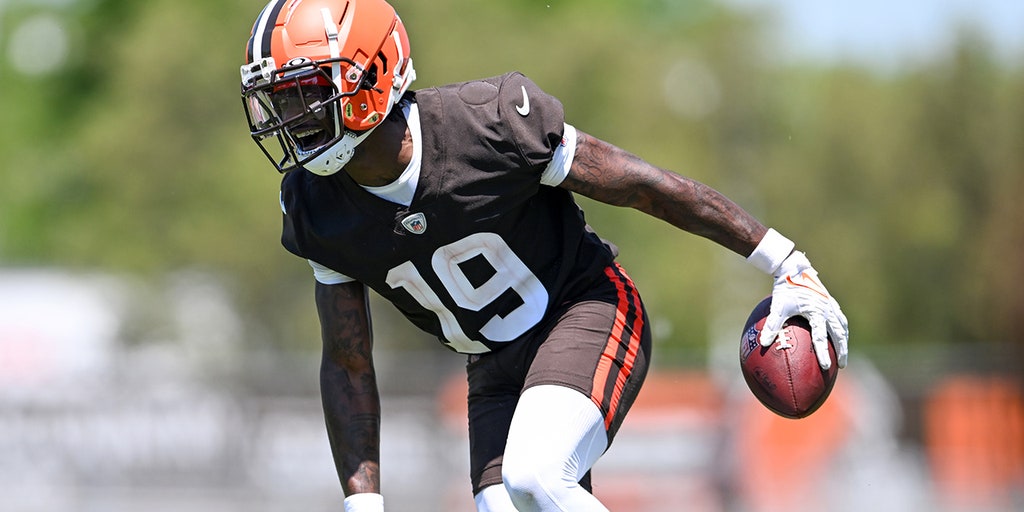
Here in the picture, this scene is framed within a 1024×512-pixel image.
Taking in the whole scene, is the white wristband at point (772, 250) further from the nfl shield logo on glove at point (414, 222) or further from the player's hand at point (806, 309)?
the nfl shield logo on glove at point (414, 222)

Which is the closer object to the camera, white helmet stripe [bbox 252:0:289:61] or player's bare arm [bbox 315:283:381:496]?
white helmet stripe [bbox 252:0:289:61]

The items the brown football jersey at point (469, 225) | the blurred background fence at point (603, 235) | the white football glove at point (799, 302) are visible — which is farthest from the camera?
the blurred background fence at point (603, 235)

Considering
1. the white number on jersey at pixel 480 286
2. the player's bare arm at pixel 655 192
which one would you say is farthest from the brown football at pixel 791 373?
the white number on jersey at pixel 480 286

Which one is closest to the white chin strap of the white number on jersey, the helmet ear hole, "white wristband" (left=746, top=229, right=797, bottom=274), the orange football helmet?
the orange football helmet

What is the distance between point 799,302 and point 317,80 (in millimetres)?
1641

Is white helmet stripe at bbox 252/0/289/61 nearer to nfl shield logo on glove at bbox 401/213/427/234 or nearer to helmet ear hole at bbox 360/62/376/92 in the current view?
helmet ear hole at bbox 360/62/376/92

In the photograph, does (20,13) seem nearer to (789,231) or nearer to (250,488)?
(789,231)

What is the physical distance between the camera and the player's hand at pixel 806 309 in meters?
3.96

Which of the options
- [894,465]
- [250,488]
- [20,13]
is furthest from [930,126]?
[20,13]

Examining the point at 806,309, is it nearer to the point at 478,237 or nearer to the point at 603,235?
the point at 478,237

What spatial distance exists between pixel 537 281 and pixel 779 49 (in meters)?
25.1

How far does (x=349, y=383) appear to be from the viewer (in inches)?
165

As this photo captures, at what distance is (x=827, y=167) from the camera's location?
1025 inches

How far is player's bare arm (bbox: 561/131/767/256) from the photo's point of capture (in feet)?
12.9
